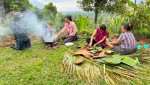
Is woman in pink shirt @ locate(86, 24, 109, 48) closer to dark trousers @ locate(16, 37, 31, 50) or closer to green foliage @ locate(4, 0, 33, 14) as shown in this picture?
dark trousers @ locate(16, 37, 31, 50)

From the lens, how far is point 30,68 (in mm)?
2734

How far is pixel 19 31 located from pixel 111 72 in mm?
3472

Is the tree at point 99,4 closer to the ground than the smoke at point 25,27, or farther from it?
farther from it

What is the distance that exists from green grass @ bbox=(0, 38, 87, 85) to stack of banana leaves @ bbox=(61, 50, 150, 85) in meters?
0.23

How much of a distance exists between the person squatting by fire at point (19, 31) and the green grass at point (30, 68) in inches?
12.8

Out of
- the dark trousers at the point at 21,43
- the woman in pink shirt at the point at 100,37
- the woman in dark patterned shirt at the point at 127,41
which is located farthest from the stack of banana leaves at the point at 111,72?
the dark trousers at the point at 21,43

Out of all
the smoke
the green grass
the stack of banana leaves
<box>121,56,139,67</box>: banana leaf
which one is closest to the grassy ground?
the green grass

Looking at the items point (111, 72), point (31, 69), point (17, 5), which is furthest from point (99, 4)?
point (31, 69)

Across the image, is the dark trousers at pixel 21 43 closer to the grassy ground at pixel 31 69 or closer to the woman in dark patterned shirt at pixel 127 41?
the grassy ground at pixel 31 69

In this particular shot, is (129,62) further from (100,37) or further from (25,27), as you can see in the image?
(25,27)

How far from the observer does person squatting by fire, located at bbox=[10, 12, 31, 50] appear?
12.6 ft

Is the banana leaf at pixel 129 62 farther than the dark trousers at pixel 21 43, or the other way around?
the dark trousers at pixel 21 43

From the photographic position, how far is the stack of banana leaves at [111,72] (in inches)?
80.0

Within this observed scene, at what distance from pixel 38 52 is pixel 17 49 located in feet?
2.90
